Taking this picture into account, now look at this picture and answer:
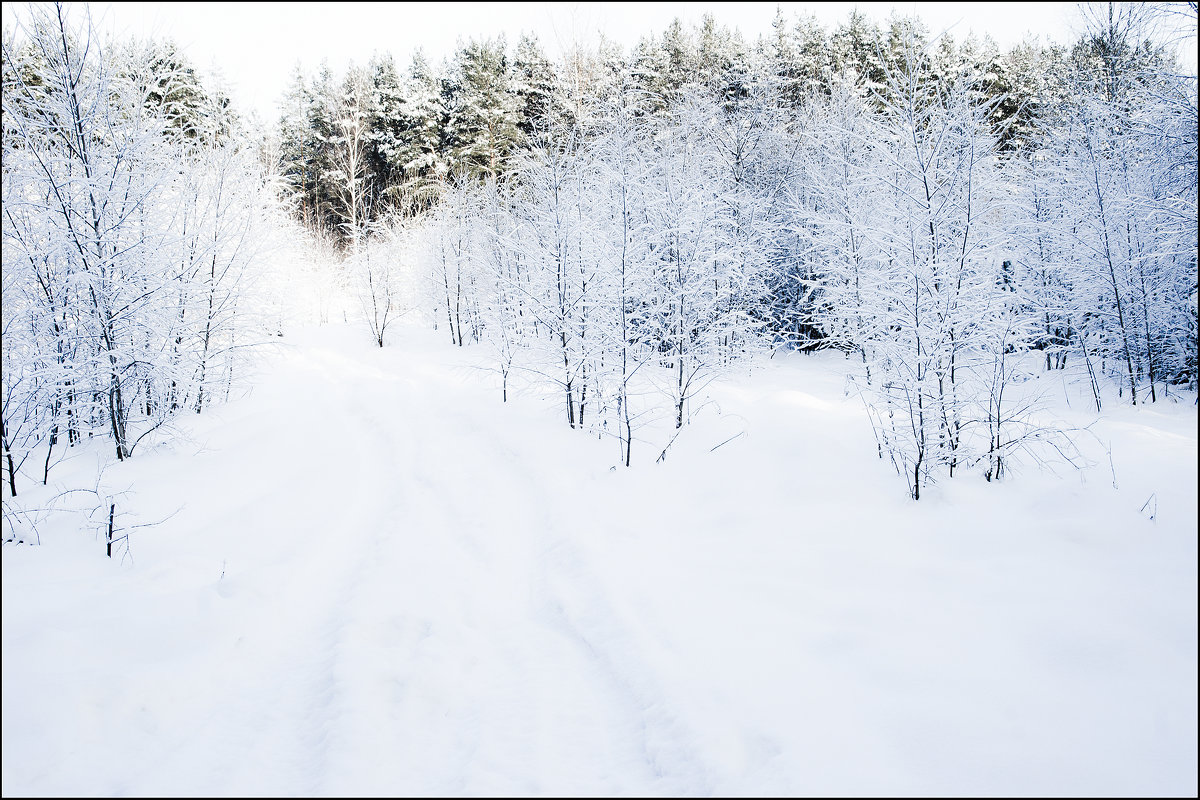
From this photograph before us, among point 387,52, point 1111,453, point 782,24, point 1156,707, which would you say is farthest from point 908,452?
point 387,52

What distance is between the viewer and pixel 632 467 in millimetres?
7797

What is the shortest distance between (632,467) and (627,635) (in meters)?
3.81

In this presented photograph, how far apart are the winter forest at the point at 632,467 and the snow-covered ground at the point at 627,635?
0.03m

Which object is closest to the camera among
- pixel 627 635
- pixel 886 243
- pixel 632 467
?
pixel 627 635

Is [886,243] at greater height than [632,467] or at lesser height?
greater

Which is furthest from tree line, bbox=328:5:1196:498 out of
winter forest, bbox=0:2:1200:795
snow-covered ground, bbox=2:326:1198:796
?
snow-covered ground, bbox=2:326:1198:796

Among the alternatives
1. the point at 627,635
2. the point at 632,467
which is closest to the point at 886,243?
the point at 632,467

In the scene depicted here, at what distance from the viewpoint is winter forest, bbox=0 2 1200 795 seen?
310cm

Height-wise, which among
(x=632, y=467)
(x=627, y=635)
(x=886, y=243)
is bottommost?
(x=627, y=635)

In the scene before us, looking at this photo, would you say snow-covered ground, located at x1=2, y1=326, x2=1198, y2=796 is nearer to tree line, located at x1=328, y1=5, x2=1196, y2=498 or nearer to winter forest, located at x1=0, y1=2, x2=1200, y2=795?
winter forest, located at x1=0, y1=2, x2=1200, y2=795

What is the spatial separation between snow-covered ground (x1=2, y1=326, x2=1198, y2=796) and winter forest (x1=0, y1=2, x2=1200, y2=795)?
0.03m

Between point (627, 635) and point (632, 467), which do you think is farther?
point (632, 467)

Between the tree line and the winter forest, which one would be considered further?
the tree line

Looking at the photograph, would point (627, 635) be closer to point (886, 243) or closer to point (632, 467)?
point (632, 467)
